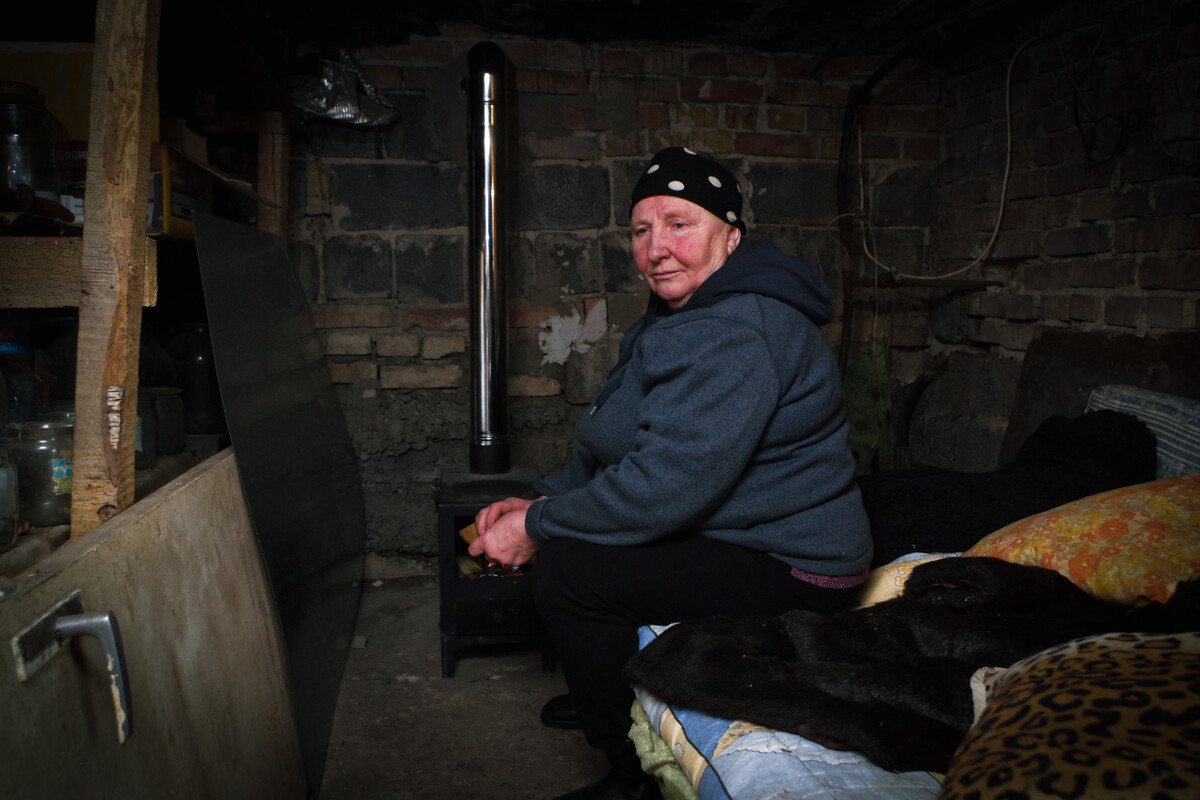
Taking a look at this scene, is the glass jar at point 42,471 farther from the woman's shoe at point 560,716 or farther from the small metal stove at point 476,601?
the woman's shoe at point 560,716

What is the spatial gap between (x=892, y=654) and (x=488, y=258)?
1.74 metres

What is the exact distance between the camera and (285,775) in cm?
153

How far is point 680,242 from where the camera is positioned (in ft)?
5.38

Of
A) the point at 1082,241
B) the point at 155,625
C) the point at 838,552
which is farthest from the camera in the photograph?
the point at 1082,241

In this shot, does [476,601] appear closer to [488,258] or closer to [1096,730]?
[488,258]

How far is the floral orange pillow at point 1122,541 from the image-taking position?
49.4 inches

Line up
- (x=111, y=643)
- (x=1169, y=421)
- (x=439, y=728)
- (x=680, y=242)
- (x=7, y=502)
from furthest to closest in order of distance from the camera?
1. (x=439, y=728)
2. (x=1169, y=421)
3. (x=680, y=242)
4. (x=7, y=502)
5. (x=111, y=643)

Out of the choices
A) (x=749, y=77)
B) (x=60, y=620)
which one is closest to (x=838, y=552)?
(x=60, y=620)

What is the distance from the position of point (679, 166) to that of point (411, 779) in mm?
1418

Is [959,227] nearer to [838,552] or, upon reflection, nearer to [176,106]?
[838,552]

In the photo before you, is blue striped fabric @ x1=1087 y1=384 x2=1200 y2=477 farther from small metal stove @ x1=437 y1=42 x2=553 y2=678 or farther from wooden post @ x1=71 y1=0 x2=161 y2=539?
wooden post @ x1=71 y1=0 x2=161 y2=539

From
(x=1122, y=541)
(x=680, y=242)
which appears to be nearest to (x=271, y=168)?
(x=680, y=242)

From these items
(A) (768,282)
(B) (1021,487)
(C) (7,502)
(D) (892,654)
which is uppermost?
(A) (768,282)

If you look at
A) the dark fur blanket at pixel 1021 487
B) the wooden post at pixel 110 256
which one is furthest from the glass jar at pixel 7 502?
the dark fur blanket at pixel 1021 487
